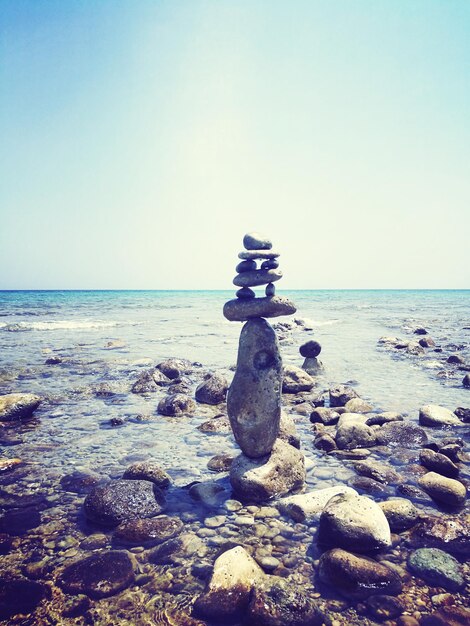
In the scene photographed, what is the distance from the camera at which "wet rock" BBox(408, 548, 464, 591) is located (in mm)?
4134

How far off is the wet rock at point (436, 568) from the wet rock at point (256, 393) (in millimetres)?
2705

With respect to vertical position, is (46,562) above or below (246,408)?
below

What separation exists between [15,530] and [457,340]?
2691 cm

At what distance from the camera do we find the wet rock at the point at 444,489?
5844 millimetres

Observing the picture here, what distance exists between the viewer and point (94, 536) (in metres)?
5.05

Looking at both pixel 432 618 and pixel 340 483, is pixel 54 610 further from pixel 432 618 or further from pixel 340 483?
pixel 340 483

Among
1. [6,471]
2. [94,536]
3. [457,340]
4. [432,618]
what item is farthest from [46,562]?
[457,340]

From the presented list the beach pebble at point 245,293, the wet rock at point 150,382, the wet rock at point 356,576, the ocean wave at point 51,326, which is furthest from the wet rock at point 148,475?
the ocean wave at point 51,326

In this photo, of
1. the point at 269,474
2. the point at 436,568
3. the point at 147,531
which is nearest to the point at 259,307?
the point at 269,474

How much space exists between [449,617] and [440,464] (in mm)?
3481

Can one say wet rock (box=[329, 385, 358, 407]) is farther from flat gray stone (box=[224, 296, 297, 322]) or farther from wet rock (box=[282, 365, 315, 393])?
flat gray stone (box=[224, 296, 297, 322])

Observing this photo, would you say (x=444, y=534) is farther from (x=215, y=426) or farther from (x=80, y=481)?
(x=80, y=481)

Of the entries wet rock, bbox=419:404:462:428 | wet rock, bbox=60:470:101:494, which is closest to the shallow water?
wet rock, bbox=60:470:101:494

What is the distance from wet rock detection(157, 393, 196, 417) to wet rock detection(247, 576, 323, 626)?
6791 mm
